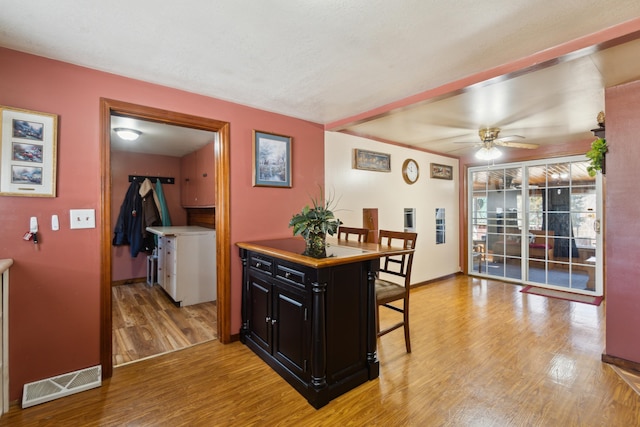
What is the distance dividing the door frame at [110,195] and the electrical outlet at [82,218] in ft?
0.19

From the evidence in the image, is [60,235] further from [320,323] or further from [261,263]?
[320,323]

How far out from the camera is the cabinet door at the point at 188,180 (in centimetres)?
463

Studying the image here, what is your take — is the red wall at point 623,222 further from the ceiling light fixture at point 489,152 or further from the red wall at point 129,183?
the red wall at point 129,183

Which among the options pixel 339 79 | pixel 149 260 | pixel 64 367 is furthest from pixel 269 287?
pixel 149 260

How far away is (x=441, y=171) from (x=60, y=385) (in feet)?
17.0

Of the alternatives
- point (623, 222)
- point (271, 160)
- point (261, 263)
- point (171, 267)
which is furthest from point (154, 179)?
point (623, 222)

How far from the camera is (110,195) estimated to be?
2117 millimetres

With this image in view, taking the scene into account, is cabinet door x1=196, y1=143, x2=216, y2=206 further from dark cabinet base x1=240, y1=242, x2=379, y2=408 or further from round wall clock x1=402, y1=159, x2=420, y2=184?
round wall clock x1=402, y1=159, x2=420, y2=184

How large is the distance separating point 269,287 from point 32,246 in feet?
5.05

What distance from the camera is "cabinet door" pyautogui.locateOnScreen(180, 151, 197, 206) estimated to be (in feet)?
15.2

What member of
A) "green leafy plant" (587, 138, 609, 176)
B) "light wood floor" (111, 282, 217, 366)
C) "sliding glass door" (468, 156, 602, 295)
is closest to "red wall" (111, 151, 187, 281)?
"light wood floor" (111, 282, 217, 366)

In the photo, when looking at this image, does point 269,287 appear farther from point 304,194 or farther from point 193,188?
point 193,188

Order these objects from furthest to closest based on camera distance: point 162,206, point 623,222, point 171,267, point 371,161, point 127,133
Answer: point 162,206 → point 371,161 → point 171,267 → point 127,133 → point 623,222

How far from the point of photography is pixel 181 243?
139 inches
